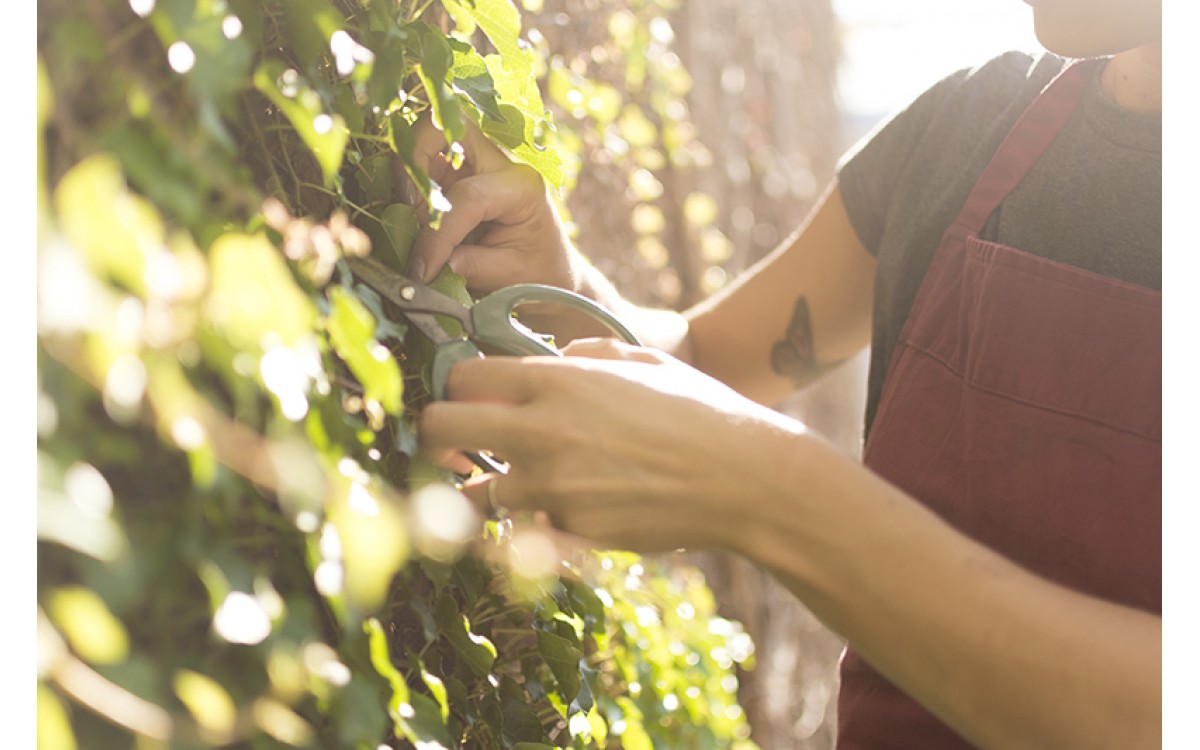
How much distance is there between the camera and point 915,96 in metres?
1.65

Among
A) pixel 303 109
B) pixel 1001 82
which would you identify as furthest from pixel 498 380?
pixel 1001 82

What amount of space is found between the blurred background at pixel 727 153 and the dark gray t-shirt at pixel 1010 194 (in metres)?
0.08

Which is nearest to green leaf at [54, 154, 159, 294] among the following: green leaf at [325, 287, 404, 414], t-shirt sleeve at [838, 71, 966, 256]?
green leaf at [325, 287, 404, 414]

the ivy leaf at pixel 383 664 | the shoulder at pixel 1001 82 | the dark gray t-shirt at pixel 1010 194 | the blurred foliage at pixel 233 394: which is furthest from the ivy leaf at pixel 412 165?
the shoulder at pixel 1001 82

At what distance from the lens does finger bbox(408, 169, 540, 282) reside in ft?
3.27

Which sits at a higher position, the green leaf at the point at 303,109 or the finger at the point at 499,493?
the green leaf at the point at 303,109

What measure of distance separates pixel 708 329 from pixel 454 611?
3.10ft

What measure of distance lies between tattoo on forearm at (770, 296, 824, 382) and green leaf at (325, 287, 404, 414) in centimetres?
117

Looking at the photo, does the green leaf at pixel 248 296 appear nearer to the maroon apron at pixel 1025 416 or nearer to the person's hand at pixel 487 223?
the person's hand at pixel 487 223

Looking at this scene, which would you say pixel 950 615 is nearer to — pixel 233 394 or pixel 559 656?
pixel 559 656

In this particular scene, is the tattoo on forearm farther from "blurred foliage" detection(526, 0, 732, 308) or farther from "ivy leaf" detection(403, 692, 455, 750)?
"ivy leaf" detection(403, 692, 455, 750)

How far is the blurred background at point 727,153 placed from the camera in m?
2.39
